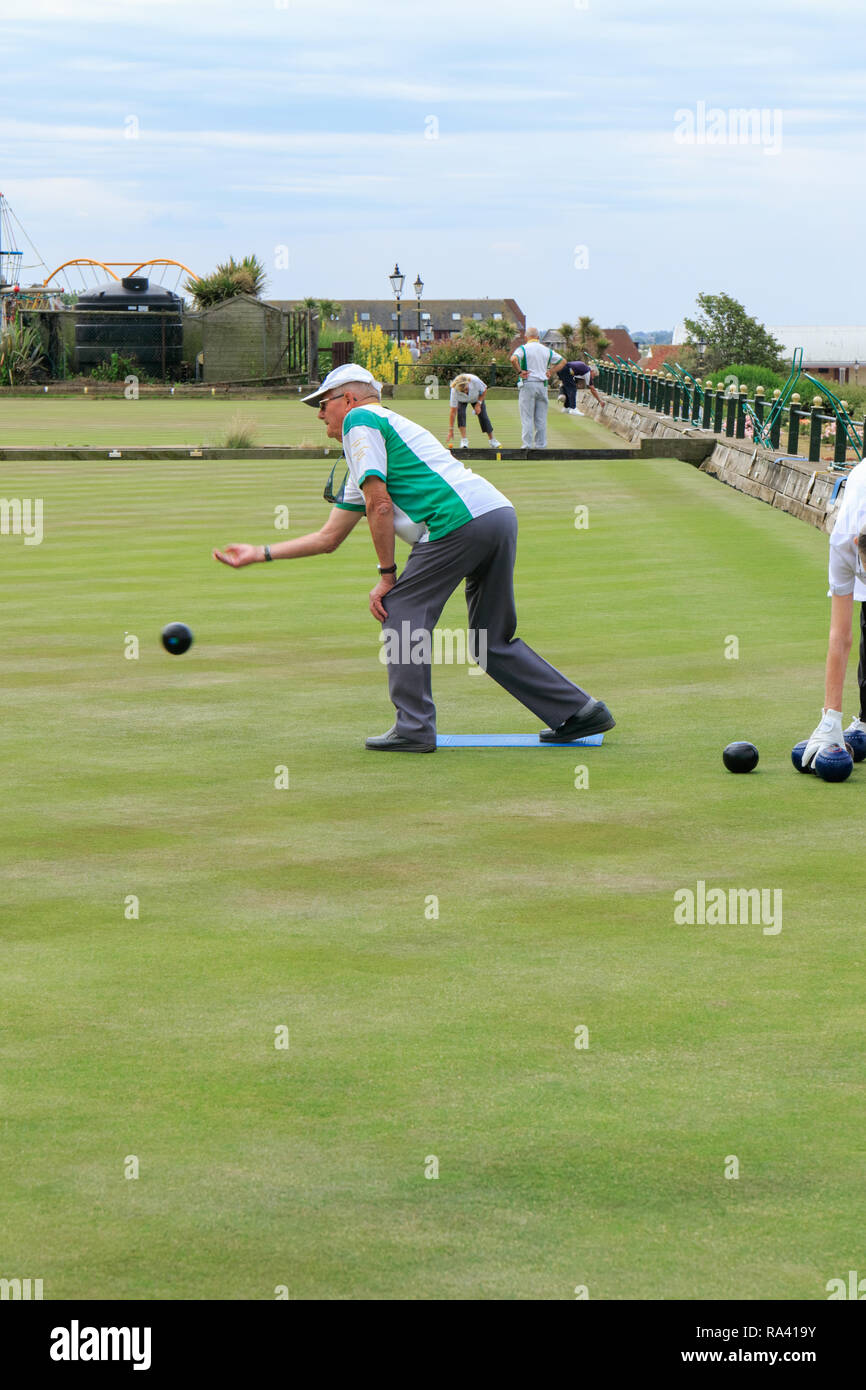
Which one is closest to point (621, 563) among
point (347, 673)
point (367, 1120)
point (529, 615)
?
point (529, 615)

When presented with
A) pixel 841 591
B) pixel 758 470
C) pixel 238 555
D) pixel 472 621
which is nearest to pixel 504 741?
pixel 472 621

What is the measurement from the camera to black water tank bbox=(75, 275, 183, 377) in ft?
219

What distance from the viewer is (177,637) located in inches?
392

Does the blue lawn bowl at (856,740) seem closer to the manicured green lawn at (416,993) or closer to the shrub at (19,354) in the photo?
the manicured green lawn at (416,993)

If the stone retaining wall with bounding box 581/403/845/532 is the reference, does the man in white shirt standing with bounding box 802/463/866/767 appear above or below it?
above

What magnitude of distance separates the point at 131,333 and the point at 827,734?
61.5 metres

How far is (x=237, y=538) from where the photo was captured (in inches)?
731

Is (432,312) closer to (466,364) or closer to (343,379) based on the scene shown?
(466,364)

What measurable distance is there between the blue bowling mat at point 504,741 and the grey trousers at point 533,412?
20.3 m

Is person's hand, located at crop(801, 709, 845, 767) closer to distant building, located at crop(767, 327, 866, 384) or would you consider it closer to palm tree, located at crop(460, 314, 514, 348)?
palm tree, located at crop(460, 314, 514, 348)

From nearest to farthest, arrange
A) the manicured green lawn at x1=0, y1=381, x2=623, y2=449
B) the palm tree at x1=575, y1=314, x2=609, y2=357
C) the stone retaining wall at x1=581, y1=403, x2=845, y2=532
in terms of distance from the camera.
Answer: the stone retaining wall at x1=581, y1=403, x2=845, y2=532, the manicured green lawn at x1=0, y1=381, x2=623, y2=449, the palm tree at x1=575, y1=314, x2=609, y2=357

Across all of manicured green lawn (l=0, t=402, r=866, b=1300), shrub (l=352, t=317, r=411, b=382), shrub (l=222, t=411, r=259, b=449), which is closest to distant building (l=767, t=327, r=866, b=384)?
shrub (l=352, t=317, r=411, b=382)

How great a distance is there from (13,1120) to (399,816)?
338 cm
